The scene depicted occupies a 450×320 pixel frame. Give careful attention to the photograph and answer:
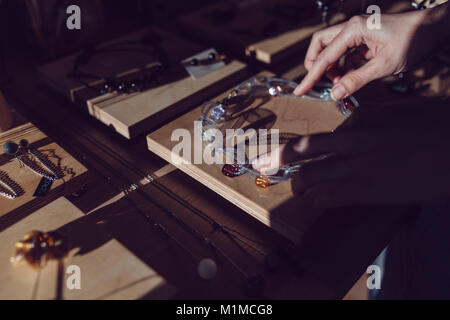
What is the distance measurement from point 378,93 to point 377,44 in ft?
0.63

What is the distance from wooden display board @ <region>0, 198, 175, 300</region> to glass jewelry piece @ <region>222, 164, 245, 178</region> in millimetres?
277

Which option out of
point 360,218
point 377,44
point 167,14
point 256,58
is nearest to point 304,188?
point 360,218

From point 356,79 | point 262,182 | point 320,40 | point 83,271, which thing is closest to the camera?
point 83,271

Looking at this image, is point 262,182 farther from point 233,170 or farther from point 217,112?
point 217,112

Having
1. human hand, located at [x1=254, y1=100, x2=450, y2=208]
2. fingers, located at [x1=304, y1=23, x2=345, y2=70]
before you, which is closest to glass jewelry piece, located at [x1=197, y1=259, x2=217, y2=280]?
human hand, located at [x1=254, y1=100, x2=450, y2=208]

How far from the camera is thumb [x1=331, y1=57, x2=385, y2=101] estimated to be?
91cm

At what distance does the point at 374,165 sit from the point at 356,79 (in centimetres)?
31

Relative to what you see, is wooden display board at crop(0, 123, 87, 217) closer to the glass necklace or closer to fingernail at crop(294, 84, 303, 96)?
the glass necklace

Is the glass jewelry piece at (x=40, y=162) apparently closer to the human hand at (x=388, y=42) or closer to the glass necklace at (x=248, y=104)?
the glass necklace at (x=248, y=104)

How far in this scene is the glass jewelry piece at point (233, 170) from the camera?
2.73 feet

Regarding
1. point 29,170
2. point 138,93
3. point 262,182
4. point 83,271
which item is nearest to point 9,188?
point 29,170

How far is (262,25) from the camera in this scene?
1367mm

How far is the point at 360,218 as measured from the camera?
834 mm
